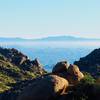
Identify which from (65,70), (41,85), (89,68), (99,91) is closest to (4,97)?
(65,70)

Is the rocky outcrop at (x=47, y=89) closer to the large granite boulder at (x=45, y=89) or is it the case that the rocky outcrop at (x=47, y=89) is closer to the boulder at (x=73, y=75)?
the large granite boulder at (x=45, y=89)

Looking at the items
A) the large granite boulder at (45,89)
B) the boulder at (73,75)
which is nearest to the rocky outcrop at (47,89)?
the large granite boulder at (45,89)

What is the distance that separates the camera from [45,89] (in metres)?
53.9

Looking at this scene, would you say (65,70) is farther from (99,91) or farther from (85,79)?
(99,91)

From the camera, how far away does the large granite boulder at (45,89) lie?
53.8m

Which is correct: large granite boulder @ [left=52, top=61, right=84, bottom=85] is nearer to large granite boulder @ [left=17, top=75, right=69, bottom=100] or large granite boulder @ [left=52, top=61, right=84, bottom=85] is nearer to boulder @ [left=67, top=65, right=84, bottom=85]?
boulder @ [left=67, top=65, right=84, bottom=85]

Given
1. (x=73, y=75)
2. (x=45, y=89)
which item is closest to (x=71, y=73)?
(x=73, y=75)

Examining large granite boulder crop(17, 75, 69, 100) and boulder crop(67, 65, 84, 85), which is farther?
boulder crop(67, 65, 84, 85)

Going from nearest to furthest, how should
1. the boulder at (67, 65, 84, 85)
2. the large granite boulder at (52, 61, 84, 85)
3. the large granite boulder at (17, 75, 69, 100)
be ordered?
1. the large granite boulder at (17, 75, 69, 100)
2. the boulder at (67, 65, 84, 85)
3. the large granite boulder at (52, 61, 84, 85)

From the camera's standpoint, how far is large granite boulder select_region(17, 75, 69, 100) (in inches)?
2117

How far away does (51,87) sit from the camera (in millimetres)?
53906

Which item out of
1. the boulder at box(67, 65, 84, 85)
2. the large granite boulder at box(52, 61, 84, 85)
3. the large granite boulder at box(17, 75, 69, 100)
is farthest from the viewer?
the large granite boulder at box(52, 61, 84, 85)

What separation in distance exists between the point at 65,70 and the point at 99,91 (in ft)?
38.6

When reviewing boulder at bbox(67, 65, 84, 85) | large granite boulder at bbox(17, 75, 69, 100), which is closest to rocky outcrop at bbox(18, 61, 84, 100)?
large granite boulder at bbox(17, 75, 69, 100)
